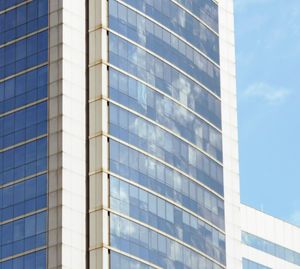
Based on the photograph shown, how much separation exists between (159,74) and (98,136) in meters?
12.0

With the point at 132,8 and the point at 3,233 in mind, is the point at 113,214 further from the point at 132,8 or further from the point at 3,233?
the point at 132,8

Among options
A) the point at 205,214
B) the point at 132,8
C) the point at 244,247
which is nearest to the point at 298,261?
the point at 244,247

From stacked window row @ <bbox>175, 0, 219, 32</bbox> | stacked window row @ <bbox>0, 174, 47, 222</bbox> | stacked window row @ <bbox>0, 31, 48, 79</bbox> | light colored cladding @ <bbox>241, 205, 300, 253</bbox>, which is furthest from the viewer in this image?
light colored cladding @ <bbox>241, 205, 300, 253</bbox>

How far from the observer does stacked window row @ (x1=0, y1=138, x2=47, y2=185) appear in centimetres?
12275

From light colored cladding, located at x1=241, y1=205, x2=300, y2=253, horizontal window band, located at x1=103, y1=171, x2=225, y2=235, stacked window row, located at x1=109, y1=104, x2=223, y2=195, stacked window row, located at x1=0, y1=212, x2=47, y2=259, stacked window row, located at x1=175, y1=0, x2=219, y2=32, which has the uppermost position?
stacked window row, located at x1=175, y1=0, x2=219, y2=32

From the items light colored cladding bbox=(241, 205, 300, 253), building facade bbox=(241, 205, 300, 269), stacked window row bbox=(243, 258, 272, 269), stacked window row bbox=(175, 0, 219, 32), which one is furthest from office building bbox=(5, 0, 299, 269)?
light colored cladding bbox=(241, 205, 300, 253)

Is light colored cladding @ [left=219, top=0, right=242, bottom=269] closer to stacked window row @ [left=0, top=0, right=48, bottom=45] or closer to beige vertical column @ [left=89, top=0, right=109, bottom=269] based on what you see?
beige vertical column @ [left=89, top=0, right=109, bottom=269]

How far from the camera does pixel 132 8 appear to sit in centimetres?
13038

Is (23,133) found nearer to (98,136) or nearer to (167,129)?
(98,136)

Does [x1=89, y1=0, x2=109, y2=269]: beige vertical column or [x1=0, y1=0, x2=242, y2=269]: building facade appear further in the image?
[x1=0, y1=0, x2=242, y2=269]: building facade

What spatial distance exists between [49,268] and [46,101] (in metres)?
16.2

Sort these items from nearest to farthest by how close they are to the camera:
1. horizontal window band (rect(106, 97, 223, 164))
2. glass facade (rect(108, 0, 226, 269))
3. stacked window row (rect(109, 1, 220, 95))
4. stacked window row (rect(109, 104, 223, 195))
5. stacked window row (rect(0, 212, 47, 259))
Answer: stacked window row (rect(0, 212, 47, 259)), glass facade (rect(108, 0, 226, 269)), stacked window row (rect(109, 104, 223, 195)), horizontal window band (rect(106, 97, 223, 164)), stacked window row (rect(109, 1, 220, 95))

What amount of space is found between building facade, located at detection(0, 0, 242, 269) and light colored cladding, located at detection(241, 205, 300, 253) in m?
21.1

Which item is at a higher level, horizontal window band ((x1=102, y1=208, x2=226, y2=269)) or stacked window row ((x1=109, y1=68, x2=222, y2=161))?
stacked window row ((x1=109, y1=68, x2=222, y2=161))
